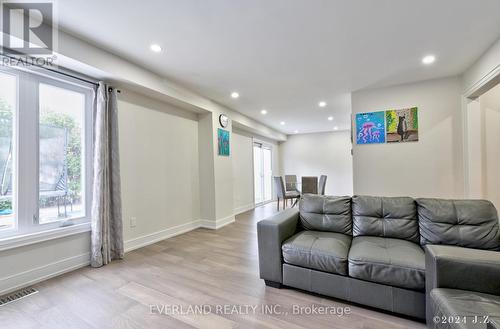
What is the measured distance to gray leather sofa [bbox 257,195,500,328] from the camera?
1333 mm

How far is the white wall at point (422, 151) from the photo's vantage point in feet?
11.1

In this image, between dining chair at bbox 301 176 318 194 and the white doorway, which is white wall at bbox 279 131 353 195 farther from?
the white doorway

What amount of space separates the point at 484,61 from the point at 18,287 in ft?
18.7

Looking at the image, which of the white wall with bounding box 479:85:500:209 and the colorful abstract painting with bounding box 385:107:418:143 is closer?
the white wall with bounding box 479:85:500:209

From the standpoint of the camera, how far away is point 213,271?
8.17ft

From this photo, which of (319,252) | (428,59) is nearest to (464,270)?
(319,252)

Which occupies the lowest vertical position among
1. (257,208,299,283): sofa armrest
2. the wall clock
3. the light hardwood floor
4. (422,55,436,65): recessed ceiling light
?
the light hardwood floor

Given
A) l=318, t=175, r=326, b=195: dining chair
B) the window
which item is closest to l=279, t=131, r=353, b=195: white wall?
l=318, t=175, r=326, b=195: dining chair

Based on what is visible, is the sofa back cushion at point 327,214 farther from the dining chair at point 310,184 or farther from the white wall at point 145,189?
the dining chair at point 310,184

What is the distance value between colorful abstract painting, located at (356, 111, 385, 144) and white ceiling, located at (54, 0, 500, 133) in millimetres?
526

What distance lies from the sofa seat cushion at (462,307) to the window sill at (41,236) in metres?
3.41

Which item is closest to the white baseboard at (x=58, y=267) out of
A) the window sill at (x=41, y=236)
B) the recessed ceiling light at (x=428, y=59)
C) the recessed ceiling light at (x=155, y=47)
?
the window sill at (x=41, y=236)

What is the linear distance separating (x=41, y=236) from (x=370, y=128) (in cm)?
476

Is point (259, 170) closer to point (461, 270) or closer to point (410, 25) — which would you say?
A: point (410, 25)
